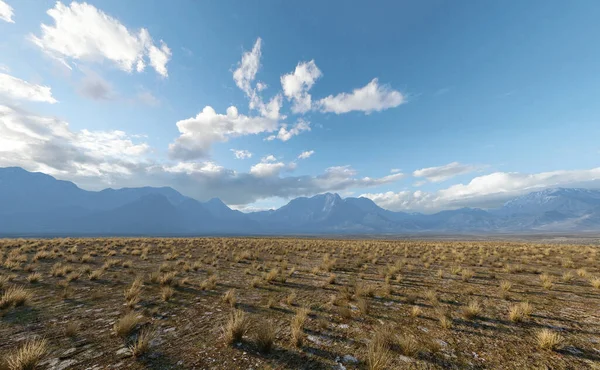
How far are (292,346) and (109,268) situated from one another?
1301cm

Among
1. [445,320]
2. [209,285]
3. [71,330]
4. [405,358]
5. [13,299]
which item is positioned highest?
[13,299]

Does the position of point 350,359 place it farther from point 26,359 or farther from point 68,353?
A: point 26,359

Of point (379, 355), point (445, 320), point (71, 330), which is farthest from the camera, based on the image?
point (445, 320)

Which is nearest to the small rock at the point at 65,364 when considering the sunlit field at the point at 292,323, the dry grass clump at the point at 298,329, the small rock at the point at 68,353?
the sunlit field at the point at 292,323

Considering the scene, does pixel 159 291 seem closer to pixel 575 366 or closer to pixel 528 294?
pixel 575 366

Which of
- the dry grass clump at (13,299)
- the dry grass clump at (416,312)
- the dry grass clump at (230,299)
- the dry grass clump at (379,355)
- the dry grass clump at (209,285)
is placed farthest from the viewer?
the dry grass clump at (209,285)

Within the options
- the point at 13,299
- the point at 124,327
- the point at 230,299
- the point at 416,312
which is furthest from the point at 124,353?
the point at 416,312

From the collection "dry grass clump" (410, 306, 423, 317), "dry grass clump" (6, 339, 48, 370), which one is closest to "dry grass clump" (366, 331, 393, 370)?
"dry grass clump" (410, 306, 423, 317)

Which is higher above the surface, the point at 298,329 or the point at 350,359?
the point at 298,329

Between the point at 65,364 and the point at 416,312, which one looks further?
the point at 416,312

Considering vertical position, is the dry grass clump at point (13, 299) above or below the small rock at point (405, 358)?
above

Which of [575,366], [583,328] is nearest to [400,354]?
[575,366]

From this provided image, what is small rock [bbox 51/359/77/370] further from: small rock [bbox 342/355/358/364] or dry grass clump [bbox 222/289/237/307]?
small rock [bbox 342/355/358/364]

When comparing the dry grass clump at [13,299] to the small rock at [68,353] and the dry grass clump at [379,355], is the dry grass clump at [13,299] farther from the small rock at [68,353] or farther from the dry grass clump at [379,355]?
the dry grass clump at [379,355]
